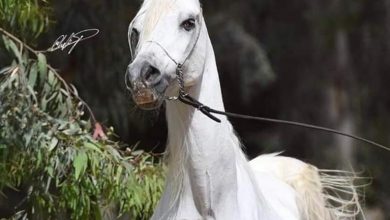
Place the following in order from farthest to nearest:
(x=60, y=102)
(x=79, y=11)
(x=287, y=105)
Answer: (x=287, y=105), (x=79, y=11), (x=60, y=102)

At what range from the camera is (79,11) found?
9.37 metres

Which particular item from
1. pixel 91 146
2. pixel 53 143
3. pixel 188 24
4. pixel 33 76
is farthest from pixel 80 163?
pixel 188 24

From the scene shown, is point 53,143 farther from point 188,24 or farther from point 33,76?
point 188,24

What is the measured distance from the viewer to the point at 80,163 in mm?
7039

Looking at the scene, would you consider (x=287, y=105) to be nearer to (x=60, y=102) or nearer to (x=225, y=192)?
(x=60, y=102)

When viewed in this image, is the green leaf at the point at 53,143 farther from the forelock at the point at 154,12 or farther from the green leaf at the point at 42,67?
the forelock at the point at 154,12

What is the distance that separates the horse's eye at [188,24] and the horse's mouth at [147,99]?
1.15 ft

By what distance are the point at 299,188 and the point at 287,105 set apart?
35.3ft

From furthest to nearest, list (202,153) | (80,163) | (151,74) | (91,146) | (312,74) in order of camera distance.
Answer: (312,74) → (91,146) → (80,163) → (202,153) → (151,74)

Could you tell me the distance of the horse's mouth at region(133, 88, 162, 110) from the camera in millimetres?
5367

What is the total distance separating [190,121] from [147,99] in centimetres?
36

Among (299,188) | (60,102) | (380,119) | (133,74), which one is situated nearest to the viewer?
(133,74)

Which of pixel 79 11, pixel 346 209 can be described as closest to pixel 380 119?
pixel 79 11

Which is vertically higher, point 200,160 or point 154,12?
point 154,12
